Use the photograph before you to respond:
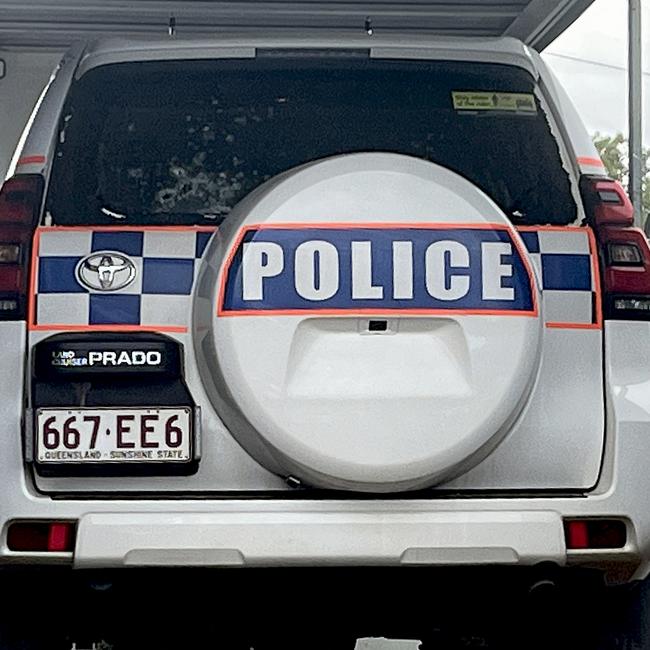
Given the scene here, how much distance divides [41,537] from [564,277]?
131cm

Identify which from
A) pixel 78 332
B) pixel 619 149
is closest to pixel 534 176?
pixel 78 332

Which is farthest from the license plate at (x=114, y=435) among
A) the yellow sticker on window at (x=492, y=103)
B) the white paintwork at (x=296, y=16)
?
the white paintwork at (x=296, y=16)

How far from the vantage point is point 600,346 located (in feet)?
11.9

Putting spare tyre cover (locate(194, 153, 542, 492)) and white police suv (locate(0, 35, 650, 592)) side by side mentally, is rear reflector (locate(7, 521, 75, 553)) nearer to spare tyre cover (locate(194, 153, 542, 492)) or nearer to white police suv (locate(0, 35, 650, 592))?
white police suv (locate(0, 35, 650, 592))

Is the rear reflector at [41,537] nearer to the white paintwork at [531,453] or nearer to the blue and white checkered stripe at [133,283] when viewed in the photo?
the white paintwork at [531,453]

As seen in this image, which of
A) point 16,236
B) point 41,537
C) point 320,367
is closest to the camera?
point 320,367

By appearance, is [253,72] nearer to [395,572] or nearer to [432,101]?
[432,101]

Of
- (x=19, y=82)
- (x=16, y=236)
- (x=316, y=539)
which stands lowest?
(x=316, y=539)

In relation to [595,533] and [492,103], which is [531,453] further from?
[492,103]

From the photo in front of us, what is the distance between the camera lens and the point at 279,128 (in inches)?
156

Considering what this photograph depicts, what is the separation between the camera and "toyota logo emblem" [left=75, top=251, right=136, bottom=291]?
3543mm

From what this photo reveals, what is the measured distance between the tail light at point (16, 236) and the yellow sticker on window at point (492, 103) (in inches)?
42.2

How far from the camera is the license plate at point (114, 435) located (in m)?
3.47

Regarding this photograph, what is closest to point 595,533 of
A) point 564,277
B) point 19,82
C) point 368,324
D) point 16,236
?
point 564,277
